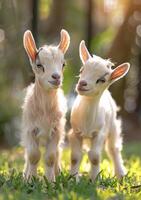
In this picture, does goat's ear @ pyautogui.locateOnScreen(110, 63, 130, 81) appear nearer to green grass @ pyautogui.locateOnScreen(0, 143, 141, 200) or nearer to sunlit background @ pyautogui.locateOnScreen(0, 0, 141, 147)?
green grass @ pyautogui.locateOnScreen(0, 143, 141, 200)

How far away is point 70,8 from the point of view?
2744 centimetres

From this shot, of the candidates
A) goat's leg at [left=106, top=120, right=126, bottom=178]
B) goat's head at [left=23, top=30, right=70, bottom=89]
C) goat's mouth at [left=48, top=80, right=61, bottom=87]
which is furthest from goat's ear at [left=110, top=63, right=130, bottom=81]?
goat's leg at [left=106, top=120, right=126, bottom=178]

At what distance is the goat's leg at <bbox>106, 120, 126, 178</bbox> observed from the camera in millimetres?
8359

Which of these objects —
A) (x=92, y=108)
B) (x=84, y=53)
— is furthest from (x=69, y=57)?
(x=92, y=108)

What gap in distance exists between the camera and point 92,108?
24.6 feet

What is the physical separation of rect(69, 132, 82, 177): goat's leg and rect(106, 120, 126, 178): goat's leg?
2.57 feet

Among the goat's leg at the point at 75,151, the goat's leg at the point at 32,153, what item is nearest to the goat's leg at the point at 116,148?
the goat's leg at the point at 75,151

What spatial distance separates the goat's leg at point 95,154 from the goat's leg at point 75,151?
20 centimetres

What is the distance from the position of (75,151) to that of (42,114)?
26.9 inches

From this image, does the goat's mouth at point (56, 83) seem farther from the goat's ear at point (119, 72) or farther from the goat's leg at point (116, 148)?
the goat's leg at point (116, 148)

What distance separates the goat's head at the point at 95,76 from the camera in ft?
23.2

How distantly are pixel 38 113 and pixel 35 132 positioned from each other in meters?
0.22

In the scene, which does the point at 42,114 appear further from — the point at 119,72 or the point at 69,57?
the point at 69,57

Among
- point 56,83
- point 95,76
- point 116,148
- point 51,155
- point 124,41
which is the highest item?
point 124,41
